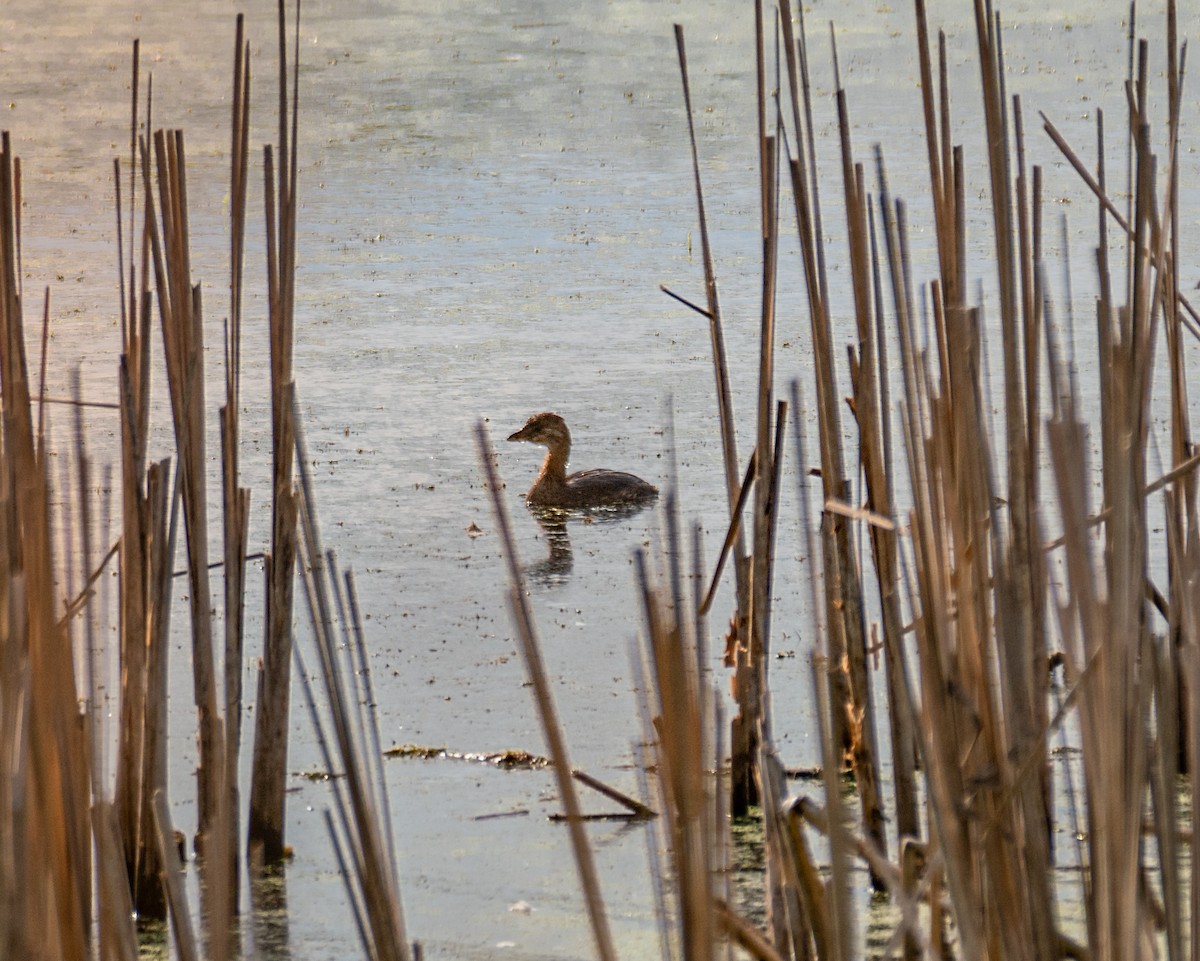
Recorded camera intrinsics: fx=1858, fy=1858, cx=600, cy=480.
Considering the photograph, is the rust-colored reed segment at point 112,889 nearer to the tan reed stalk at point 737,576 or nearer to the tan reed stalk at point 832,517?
the tan reed stalk at point 832,517

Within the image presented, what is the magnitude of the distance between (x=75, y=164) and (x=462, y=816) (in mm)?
7245

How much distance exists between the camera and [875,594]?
4.14m

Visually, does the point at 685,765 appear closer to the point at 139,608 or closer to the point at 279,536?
the point at 139,608

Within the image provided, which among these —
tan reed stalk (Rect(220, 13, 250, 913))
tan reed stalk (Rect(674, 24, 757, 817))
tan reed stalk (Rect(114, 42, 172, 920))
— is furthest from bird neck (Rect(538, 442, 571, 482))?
tan reed stalk (Rect(114, 42, 172, 920))

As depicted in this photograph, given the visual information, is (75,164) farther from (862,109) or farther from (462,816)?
(462,816)

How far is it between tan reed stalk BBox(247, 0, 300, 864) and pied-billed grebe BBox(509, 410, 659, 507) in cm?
249

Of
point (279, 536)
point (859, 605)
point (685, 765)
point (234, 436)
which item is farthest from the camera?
point (859, 605)

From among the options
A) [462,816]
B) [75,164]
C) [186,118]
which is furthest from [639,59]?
[462,816]

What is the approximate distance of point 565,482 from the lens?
547cm

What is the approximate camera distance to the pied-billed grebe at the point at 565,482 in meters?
5.33

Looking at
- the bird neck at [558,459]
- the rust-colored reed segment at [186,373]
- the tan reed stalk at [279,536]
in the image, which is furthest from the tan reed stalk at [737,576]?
the bird neck at [558,459]

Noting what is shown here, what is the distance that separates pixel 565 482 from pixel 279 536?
2736 mm

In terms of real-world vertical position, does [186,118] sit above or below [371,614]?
above

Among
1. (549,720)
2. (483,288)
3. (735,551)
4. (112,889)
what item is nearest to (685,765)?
(549,720)
